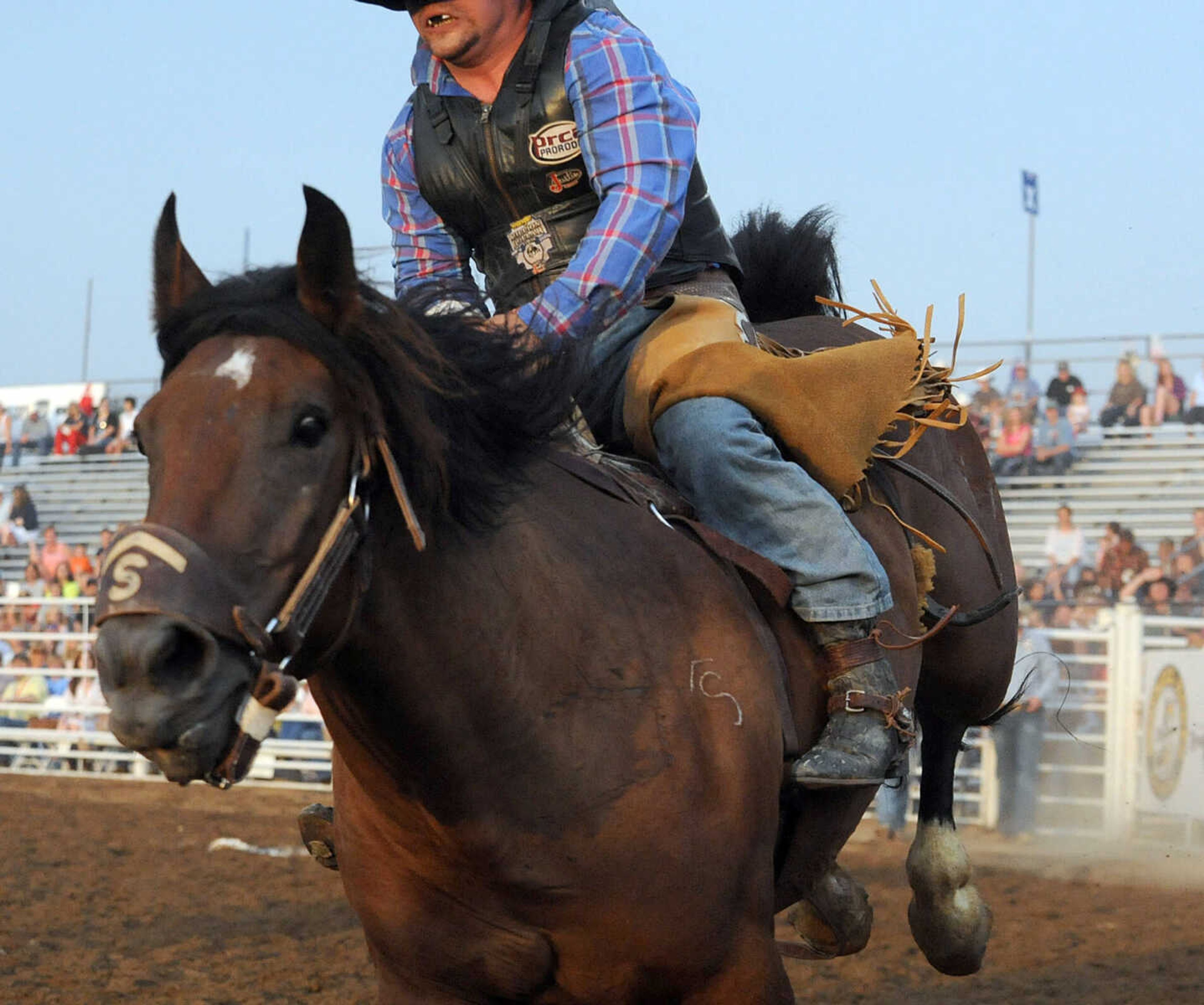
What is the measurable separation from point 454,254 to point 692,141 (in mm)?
706

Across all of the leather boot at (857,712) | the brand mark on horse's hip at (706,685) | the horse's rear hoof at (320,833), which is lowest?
the horse's rear hoof at (320,833)

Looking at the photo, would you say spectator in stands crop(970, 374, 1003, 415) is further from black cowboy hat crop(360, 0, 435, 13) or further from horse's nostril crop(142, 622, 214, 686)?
horse's nostril crop(142, 622, 214, 686)

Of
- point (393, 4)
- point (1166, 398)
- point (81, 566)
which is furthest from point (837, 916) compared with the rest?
point (81, 566)

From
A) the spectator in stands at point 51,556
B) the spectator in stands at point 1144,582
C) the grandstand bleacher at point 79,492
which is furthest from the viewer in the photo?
the grandstand bleacher at point 79,492

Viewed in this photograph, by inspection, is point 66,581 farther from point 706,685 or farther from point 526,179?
point 706,685

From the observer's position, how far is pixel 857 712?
3.26m

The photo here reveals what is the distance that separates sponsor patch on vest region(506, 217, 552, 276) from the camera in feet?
12.0

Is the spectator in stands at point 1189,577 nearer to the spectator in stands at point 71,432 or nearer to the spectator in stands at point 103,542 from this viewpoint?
the spectator in stands at point 103,542

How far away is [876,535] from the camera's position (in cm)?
376

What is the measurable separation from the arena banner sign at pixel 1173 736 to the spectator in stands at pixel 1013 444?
19.6 feet

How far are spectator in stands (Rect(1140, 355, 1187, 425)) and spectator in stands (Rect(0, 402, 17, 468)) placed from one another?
1649cm

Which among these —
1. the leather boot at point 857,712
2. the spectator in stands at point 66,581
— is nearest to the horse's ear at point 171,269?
the leather boot at point 857,712

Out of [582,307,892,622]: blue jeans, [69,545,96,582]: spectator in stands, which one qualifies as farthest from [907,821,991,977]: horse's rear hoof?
[69,545,96,582]: spectator in stands

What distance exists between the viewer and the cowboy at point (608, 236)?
3.27 metres
